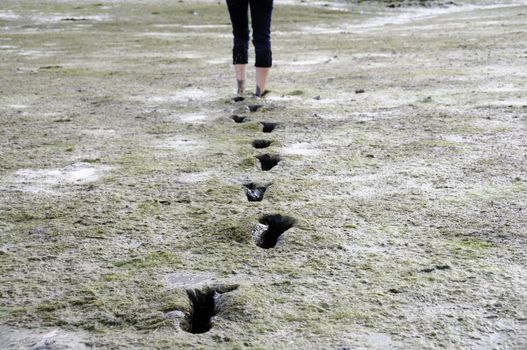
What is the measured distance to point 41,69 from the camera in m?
9.33

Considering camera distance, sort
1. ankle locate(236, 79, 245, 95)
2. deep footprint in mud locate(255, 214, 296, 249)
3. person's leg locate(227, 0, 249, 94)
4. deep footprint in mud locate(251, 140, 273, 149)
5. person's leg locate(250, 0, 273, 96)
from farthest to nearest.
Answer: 1. ankle locate(236, 79, 245, 95)
2. person's leg locate(227, 0, 249, 94)
3. person's leg locate(250, 0, 273, 96)
4. deep footprint in mud locate(251, 140, 273, 149)
5. deep footprint in mud locate(255, 214, 296, 249)

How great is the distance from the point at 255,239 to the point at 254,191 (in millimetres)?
738

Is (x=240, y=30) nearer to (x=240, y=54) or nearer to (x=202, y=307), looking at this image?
(x=240, y=54)

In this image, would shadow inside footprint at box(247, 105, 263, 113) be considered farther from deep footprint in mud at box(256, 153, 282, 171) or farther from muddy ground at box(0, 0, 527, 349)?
deep footprint in mud at box(256, 153, 282, 171)

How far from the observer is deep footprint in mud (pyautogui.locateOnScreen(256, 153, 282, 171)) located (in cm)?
439

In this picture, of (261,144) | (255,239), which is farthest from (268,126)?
(255,239)

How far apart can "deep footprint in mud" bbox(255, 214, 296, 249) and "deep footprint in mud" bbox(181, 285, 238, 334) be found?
547mm

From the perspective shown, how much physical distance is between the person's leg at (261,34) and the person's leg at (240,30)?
125 mm

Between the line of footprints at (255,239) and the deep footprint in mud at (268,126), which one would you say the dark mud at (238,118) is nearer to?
the deep footprint in mud at (268,126)

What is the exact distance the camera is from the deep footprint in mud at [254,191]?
372 cm

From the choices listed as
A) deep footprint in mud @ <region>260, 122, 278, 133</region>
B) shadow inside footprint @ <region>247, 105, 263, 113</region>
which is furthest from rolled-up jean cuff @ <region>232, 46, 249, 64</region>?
deep footprint in mud @ <region>260, 122, 278, 133</region>

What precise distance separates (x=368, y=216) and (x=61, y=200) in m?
1.65

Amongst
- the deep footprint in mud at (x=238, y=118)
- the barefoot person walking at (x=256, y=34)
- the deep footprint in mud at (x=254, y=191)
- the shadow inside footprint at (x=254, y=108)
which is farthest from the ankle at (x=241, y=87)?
the deep footprint in mud at (x=254, y=191)

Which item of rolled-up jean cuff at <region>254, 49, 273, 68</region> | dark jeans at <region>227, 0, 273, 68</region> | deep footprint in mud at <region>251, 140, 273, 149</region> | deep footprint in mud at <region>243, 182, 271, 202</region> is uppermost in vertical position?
dark jeans at <region>227, 0, 273, 68</region>
